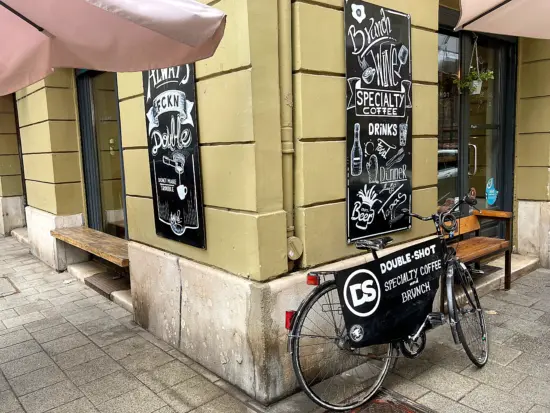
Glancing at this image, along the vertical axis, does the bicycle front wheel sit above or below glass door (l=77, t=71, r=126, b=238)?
below

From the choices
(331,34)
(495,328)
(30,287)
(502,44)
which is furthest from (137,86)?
(502,44)

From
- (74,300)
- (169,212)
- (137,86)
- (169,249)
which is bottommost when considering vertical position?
(74,300)

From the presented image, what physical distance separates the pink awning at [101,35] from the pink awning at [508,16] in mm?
2225

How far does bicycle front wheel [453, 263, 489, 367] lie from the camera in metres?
3.45

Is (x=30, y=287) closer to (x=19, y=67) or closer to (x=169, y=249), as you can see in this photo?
(x=169, y=249)

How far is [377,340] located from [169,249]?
1961 mm

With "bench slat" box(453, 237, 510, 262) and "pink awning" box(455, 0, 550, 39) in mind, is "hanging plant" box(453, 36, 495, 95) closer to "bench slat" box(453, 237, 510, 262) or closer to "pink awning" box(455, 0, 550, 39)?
"pink awning" box(455, 0, 550, 39)

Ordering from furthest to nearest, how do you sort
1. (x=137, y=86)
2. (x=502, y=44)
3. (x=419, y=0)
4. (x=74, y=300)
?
(x=502, y=44) → (x=74, y=300) → (x=137, y=86) → (x=419, y=0)

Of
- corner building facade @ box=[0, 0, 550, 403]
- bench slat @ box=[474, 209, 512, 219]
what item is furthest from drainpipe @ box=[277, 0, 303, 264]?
bench slat @ box=[474, 209, 512, 219]

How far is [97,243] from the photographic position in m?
5.95

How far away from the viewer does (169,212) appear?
12.9 feet

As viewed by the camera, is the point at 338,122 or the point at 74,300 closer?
the point at 338,122

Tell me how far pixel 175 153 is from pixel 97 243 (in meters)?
2.79

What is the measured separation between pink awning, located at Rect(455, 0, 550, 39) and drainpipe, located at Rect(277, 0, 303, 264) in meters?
1.53
